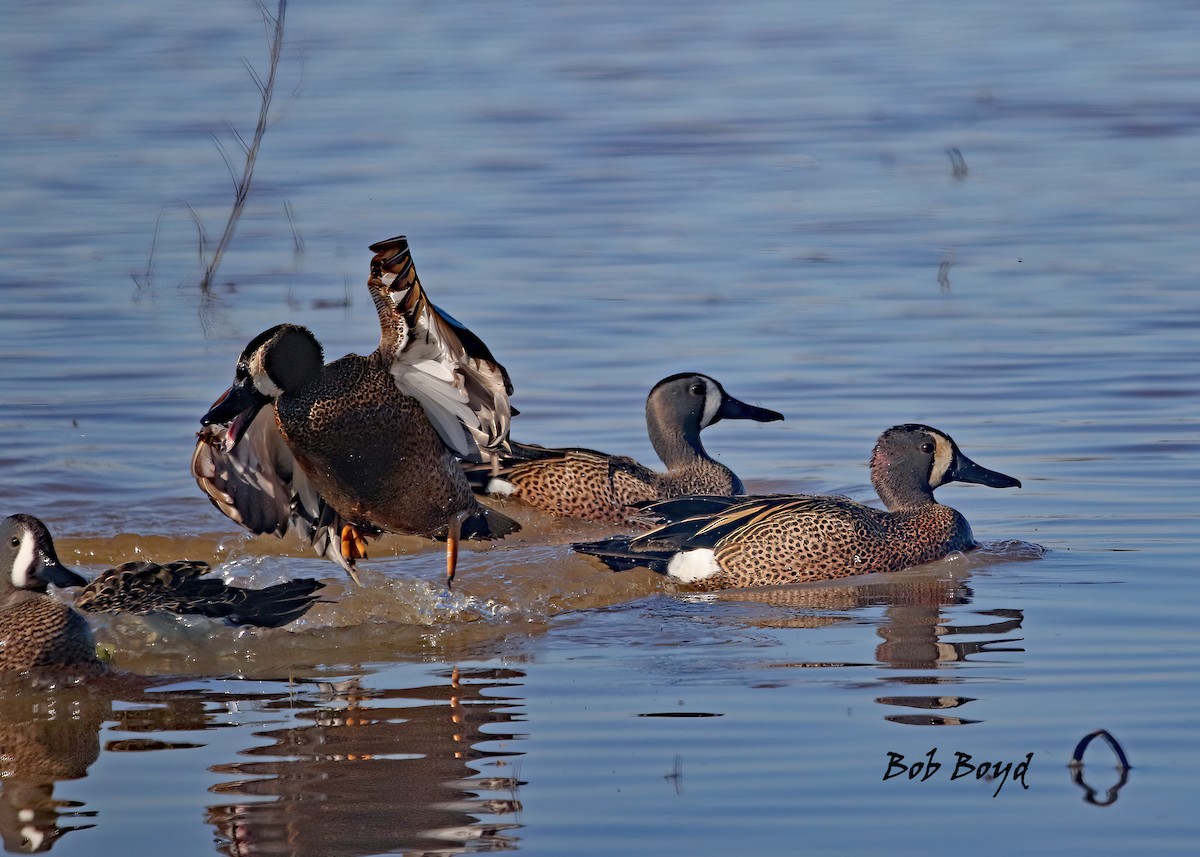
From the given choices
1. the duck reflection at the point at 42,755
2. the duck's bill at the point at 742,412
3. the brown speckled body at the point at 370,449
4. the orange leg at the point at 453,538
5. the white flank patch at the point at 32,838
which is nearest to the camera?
the white flank patch at the point at 32,838

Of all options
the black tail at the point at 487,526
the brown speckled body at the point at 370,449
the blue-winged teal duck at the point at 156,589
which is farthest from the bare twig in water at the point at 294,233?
the blue-winged teal duck at the point at 156,589

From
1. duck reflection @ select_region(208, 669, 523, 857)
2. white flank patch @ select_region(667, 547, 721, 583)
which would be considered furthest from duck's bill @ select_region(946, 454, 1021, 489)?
duck reflection @ select_region(208, 669, 523, 857)

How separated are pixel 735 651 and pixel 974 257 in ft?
21.9

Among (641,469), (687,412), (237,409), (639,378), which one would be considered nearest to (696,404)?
(687,412)

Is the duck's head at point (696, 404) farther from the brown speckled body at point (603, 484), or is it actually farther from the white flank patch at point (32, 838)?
the white flank patch at point (32, 838)

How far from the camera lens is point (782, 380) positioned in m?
9.83

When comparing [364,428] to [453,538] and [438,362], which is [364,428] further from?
[453,538]

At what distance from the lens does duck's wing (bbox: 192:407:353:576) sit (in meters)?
6.73

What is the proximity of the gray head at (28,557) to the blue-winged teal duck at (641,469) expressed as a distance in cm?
316

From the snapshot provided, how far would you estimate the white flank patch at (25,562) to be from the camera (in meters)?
5.87

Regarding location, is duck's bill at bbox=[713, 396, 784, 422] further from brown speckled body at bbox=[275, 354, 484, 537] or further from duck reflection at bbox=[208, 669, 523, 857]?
duck reflection at bbox=[208, 669, 523, 857]

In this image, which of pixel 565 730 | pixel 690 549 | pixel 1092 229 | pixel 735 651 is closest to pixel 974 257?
pixel 1092 229

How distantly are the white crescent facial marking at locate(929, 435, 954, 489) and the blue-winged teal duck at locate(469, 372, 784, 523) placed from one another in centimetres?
120

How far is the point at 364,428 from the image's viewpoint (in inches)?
258
